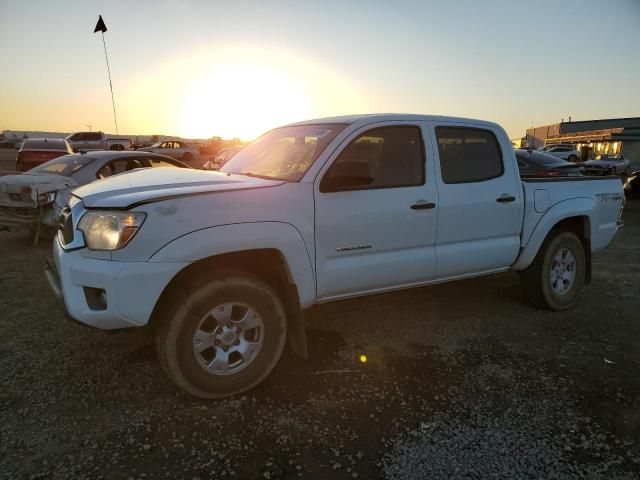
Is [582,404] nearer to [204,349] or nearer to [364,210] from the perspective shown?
[364,210]

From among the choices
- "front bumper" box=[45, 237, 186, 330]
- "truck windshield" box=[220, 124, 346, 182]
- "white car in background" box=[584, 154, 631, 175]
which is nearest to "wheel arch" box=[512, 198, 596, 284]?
"truck windshield" box=[220, 124, 346, 182]

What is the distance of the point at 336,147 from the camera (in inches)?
134

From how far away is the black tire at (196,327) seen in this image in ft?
9.24

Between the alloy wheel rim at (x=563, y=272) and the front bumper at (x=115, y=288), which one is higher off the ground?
the front bumper at (x=115, y=288)

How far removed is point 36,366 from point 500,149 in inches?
173

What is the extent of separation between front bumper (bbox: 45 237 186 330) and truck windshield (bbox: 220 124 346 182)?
46.6 inches

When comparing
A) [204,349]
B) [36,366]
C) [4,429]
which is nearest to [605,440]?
[204,349]

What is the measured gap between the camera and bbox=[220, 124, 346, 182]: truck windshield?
136 inches

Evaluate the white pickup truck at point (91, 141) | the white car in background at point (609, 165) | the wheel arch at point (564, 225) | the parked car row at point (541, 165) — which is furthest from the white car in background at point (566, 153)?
the wheel arch at point (564, 225)

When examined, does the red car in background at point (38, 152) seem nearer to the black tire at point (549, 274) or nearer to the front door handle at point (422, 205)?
the front door handle at point (422, 205)

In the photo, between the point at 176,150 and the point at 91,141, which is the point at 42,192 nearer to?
the point at 91,141

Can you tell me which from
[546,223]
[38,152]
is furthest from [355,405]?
[38,152]

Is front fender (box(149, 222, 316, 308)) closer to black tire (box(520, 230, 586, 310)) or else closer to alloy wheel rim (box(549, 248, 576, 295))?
black tire (box(520, 230, 586, 310))

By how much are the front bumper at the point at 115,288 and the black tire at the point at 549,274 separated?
3.63m
